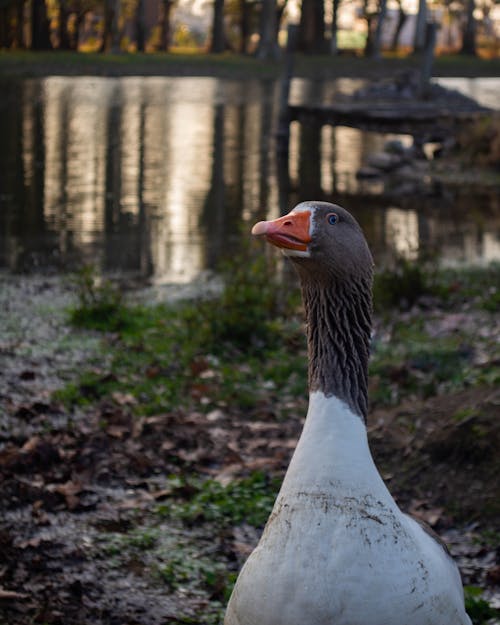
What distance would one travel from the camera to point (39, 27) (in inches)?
2382

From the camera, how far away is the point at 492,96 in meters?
41.4

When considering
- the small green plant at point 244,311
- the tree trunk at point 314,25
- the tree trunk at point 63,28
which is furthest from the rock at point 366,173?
the tree trunk at point 314,25

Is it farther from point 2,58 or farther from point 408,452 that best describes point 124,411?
point 2,58

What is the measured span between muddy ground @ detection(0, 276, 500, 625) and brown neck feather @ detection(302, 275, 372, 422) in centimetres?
198

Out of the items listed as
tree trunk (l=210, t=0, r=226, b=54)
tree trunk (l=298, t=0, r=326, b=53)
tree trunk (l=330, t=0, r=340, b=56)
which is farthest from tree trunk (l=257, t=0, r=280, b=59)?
tree trunk (l=298, t=0, r=326, b=53)

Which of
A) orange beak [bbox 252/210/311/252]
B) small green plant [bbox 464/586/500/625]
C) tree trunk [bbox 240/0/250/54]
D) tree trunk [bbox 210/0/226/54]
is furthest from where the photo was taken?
tree trunk [bbox 240/0/250/54]

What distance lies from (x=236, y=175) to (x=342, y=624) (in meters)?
17.3

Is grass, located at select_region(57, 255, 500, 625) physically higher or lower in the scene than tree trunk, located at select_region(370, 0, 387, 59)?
lower

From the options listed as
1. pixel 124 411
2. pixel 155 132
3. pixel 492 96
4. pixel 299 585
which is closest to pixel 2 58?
pixel 492 96

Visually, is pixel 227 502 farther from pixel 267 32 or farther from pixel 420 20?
pixel 267 32

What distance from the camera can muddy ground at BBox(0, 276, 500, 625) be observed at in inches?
214

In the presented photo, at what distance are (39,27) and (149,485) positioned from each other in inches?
2270

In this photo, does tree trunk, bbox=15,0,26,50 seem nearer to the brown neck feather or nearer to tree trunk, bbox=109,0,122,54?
tree trunk, bbox=109,0,122,54

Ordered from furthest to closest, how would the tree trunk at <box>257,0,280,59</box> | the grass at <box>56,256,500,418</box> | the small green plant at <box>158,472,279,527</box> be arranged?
1. the tree trunk at <box>257,0,280,59</box>
2. the grass at <box>56,256,500,418</box>
3. the small green plant at <box>158,472,279,527</box>
